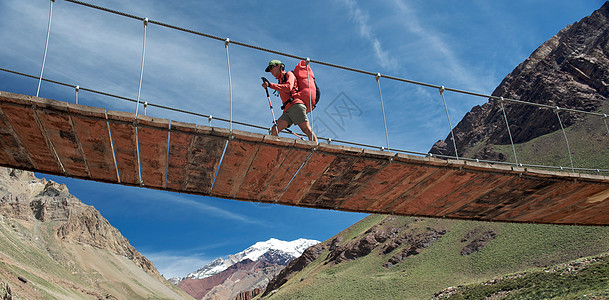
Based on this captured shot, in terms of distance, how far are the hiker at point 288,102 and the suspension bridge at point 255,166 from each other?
0.35 metres

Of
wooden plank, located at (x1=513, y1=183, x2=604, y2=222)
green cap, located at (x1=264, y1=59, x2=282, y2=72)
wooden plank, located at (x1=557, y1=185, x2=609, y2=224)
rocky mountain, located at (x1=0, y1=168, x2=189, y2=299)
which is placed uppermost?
rocky mountain, located at (x1=0, y1=168, x2=189, y2=299)

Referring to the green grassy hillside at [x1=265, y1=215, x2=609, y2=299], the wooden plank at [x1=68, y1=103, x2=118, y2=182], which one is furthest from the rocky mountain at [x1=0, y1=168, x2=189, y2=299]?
the wooden plank at [x1=68, y1=103, x2=118, y2=182]

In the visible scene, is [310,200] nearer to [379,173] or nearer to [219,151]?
[379,173]

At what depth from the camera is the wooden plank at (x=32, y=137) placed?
17.7 feet

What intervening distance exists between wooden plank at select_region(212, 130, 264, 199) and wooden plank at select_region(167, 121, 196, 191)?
525mm

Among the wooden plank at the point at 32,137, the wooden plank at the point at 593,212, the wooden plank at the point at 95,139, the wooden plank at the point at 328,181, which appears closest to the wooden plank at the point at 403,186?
the wooden plank at the point at 328,181

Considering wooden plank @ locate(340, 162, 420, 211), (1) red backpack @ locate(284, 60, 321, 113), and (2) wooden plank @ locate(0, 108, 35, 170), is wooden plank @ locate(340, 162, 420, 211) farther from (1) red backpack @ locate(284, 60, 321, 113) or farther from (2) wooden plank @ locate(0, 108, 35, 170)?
(2) wooden plank @ locate(0, 108, 35, 170)

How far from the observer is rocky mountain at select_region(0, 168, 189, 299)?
5750cm

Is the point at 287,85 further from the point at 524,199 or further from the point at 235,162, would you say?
the point at 524,199

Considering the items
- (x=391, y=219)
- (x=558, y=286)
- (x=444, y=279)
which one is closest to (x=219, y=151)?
(x=558, y=286)

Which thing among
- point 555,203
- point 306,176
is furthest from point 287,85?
point 555,203

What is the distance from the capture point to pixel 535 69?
13525 cm

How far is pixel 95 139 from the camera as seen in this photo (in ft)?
19.2

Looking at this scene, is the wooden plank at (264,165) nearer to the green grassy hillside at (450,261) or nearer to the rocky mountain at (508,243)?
the rocky mountain at (508,243)
